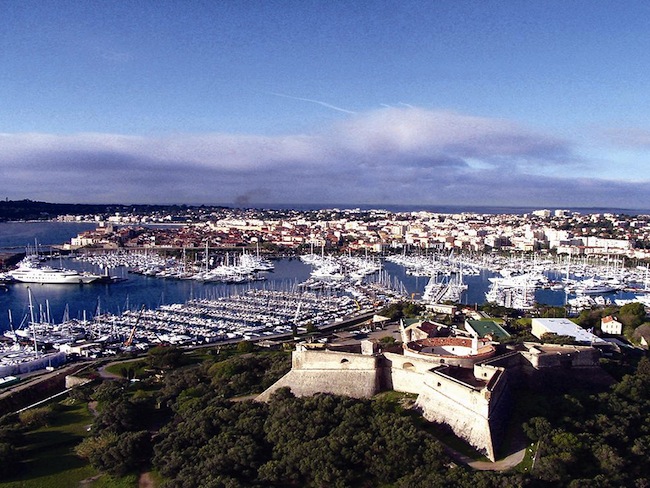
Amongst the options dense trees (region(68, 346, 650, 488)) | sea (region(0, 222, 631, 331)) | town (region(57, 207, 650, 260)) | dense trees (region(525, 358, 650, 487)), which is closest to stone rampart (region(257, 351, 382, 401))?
dense trees (region(68, 346, 650, 488))

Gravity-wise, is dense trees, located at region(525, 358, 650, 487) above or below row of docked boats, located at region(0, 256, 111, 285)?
above

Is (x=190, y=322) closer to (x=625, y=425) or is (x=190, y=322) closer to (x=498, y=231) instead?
(x=625, y=425)

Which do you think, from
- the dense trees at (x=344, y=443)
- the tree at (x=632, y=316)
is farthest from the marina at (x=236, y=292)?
the dense trees at (x=344, y=443)

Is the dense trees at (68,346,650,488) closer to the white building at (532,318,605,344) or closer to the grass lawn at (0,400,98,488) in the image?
the grass lawn at (0,400,98,488)

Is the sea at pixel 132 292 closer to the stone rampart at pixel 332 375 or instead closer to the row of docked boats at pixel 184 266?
the row of docked boats at pixel 184 266

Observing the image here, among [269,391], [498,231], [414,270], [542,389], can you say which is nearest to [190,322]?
[269,391]

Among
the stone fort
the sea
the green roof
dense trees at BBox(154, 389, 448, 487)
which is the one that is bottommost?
the sea
